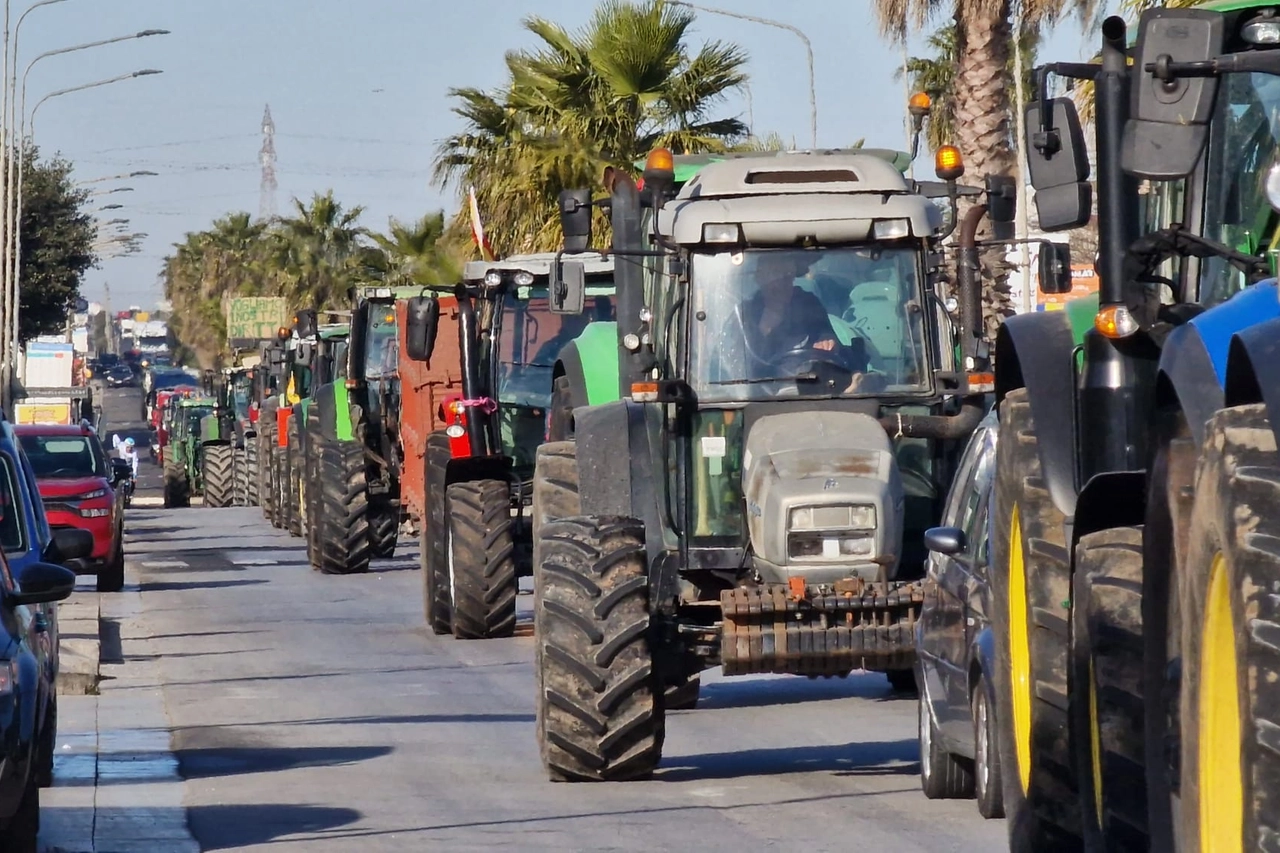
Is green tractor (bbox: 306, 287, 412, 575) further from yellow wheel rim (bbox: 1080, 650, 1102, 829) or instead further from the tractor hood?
yellow wheel rim (bbox: 1080, 650, 1102, 829)

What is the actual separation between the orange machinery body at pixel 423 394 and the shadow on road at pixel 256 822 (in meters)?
7.95

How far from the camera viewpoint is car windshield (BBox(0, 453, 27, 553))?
11.5 m

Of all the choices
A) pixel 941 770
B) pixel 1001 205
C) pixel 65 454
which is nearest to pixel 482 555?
pixel 1001 205

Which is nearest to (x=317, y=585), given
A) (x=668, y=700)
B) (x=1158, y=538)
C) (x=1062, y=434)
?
(x=668, y=700)

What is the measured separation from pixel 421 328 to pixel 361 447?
18.2ft

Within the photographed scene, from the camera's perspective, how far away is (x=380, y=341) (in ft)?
83.6

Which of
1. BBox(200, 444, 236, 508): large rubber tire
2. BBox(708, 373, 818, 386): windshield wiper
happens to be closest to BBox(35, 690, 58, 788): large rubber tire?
BBox(708, 373, 818, 386): windshield wiper

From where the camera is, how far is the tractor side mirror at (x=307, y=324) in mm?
28703

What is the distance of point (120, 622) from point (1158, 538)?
611 inches

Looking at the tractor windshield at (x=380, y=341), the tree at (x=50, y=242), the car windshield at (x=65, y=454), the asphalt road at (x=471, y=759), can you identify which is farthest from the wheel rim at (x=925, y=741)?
the tree at (x=50, y=242)

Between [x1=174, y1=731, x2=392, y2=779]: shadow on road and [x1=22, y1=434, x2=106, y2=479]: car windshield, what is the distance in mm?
13317

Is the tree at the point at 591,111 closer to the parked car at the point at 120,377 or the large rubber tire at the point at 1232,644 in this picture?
the large rubber tire at the point at 1232,644

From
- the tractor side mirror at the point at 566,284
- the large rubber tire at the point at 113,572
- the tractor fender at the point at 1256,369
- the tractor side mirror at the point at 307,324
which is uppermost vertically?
the tractor side mirror at the point at 566,284

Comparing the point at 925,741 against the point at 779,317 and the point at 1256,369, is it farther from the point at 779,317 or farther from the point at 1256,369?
the point at 1256,369
